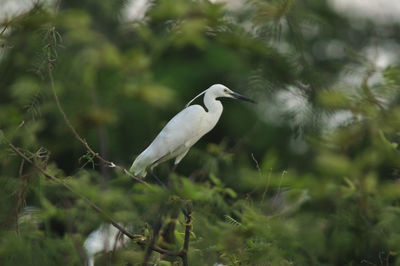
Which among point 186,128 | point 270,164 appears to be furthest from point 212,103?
point 270,164

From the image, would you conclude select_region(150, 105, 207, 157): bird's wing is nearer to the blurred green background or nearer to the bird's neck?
the bird's neck

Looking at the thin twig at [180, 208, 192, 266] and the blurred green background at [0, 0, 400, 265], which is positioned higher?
the blurred green background at [0, 0, 400, 265]

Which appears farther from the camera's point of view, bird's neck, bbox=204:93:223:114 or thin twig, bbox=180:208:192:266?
bird's neck, bbox=204:93:223:114

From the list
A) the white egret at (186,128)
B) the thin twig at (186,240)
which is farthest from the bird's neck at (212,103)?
the thin twig at (186,240)

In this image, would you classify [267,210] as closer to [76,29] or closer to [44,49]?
[44,49]

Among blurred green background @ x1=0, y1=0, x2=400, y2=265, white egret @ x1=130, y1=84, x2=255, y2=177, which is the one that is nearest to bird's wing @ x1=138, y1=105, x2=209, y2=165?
white egret @ x1=130, y1=84, x2=255, y2=177

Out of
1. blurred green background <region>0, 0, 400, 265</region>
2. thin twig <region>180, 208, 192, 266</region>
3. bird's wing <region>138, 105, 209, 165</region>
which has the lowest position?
bird's wing <region>138, 105, 209, 165</region>

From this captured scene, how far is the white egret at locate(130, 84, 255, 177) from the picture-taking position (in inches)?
101

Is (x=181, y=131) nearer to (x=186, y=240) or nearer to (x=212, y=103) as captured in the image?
(x=212, y=103)

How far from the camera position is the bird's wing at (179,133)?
2607 millimetres

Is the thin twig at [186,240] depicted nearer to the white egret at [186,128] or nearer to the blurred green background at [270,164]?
the blurred green background at [270,164]

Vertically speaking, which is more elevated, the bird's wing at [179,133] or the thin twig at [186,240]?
the thin twig at [186,240]

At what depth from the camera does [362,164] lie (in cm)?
84

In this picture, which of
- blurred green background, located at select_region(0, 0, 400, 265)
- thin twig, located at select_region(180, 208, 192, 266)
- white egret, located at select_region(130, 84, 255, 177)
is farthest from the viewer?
white egret, located at select_region(130, 84, 255, 177)
